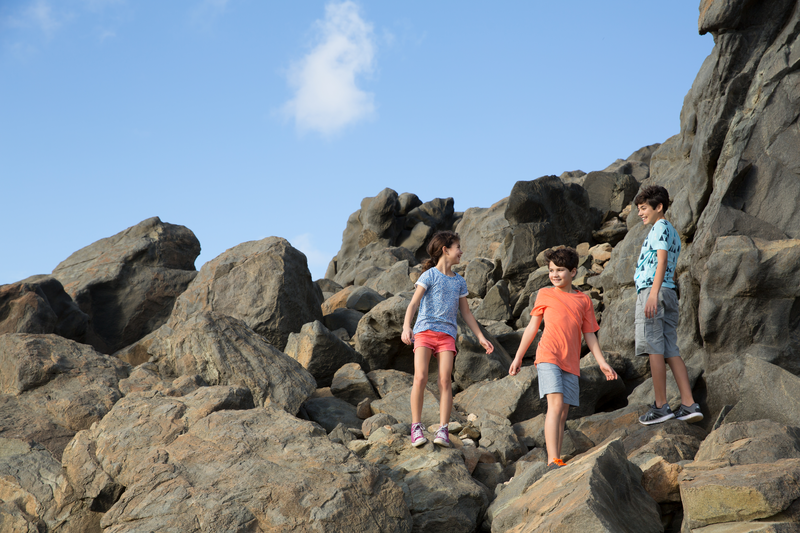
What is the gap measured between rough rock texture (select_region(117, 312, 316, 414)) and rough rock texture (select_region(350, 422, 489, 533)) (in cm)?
194

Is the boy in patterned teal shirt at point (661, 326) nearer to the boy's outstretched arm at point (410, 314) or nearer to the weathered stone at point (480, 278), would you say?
the boy's outstretched arm at point (410, 314)

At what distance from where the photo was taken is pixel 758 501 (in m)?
3.66

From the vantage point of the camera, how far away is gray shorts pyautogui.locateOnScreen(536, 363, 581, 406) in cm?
535

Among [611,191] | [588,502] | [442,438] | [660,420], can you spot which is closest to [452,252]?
[442,438]

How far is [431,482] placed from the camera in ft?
16.1

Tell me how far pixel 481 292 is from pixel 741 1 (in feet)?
29.3

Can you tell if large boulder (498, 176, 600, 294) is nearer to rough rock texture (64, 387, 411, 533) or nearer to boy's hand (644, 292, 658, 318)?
boy's hand (644, 292, 658, 318)

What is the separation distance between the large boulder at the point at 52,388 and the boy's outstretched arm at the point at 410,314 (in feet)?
10.2

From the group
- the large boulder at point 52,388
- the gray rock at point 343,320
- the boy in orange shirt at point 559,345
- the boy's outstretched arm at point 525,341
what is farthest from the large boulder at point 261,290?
the boy in orange shirt at point 559,345

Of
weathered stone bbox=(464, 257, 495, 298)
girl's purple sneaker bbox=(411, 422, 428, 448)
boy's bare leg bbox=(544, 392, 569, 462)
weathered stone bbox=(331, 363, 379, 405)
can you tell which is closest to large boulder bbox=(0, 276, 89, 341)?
weathered stone bbox=(331, 363, 379, 405)

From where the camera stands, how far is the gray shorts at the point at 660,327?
6.52m

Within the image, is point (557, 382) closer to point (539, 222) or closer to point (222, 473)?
point (222, 473)

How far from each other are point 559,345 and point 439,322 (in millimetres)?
1266

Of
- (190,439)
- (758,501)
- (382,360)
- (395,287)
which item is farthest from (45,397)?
(395,287)
